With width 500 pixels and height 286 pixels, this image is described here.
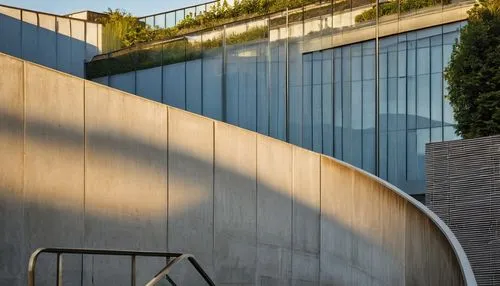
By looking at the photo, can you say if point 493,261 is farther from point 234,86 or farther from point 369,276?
point 234,86

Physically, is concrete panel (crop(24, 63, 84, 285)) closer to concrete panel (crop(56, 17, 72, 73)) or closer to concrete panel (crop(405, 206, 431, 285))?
concrete panel (crop(405, 206, 431, 285))

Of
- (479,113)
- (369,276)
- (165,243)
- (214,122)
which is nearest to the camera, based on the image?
(165,243)

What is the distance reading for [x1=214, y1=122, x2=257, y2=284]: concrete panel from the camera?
1463 cm

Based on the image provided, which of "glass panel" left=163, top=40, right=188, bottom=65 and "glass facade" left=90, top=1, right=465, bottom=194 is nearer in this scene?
"glass facade" left=90, top=1, right=465, bottom=194

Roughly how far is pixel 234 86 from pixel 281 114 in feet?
7.04

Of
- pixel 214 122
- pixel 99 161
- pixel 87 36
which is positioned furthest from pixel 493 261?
pixel 87 36

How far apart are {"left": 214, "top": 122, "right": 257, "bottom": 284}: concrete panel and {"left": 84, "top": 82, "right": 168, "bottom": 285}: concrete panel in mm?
1260

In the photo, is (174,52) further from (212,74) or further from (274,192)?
(274,192)

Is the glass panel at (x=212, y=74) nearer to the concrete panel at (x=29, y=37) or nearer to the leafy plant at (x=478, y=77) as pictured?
the concrete panel at (x=29, y=37)

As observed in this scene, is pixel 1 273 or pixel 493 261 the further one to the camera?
pixel 493 261

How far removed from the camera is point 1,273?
11.1 meters

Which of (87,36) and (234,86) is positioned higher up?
(87,36)

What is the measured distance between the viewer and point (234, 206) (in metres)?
15.0

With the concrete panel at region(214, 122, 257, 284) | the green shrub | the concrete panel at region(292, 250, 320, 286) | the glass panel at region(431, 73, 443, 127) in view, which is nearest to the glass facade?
the glass panel at region(431, 73, 443, 127)
